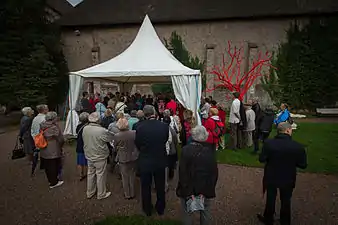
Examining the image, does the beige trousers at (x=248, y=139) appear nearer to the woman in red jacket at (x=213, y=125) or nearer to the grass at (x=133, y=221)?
the woman in red jacket at (x=213, y=125)

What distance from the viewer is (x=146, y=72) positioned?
6.64 meters

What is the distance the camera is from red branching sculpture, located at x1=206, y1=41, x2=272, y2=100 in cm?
1783

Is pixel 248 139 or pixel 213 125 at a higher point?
pixel 213 125

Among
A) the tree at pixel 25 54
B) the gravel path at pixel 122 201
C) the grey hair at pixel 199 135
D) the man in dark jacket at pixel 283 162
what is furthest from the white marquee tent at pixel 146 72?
the tree at pixel 25 54

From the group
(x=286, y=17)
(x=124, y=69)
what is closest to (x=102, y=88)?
(x=124, y=69)

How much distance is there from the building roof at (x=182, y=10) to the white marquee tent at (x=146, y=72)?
11242 mm

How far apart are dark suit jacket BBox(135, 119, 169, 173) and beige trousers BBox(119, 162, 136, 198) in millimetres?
673

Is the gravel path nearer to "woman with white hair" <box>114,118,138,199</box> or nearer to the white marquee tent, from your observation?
"woman with white hair" <box>114,118,138,199</box>

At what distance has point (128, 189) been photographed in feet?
14.5

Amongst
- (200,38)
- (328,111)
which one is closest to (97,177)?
(328,111)

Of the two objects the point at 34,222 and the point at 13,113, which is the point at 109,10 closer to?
the point at 13,113

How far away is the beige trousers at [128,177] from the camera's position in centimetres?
426

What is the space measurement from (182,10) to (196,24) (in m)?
1.82

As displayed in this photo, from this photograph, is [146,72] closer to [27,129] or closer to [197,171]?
[27,129]
